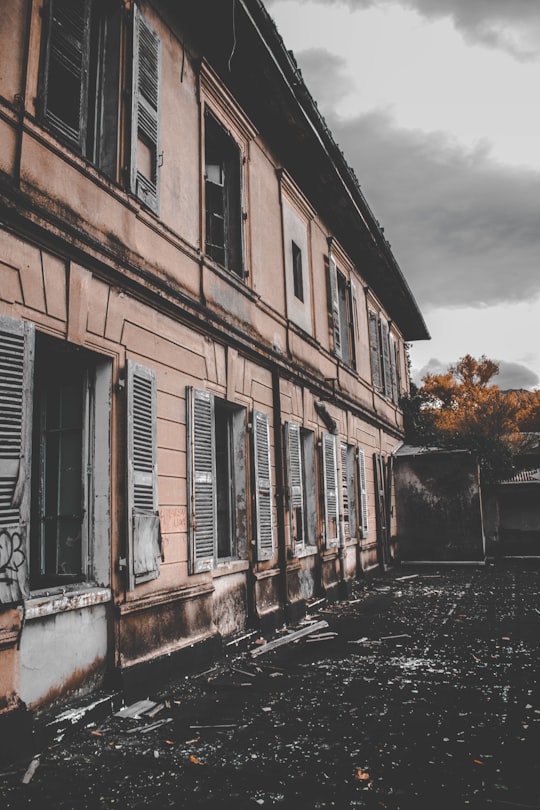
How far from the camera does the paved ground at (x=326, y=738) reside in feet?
10.1

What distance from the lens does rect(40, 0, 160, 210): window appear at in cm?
491

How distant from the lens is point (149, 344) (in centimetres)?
552

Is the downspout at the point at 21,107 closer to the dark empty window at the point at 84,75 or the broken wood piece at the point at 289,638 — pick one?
the dark empty window at the point at 84,75

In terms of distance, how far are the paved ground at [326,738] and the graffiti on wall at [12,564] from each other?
946 millimetres

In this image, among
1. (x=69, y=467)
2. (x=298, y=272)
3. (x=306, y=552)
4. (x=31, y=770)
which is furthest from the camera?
(x=298, y=272)

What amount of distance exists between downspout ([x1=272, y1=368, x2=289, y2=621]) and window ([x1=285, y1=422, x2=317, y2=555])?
0.26m

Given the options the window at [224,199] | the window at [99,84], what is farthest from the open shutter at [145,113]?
the window at [224,199]

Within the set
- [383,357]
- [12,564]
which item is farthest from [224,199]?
[383,357]

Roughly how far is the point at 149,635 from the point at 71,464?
4.98 feet

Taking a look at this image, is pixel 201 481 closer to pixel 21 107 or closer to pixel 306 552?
pixel 306 552

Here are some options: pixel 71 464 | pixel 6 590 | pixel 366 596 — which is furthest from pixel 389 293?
pixel 6 590

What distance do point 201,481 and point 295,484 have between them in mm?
2934

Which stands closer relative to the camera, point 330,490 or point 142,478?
point 142,478

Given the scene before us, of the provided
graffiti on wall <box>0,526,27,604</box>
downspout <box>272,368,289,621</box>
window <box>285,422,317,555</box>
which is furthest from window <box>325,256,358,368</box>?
graffiti on wall <box>0,526,27,604</box>
